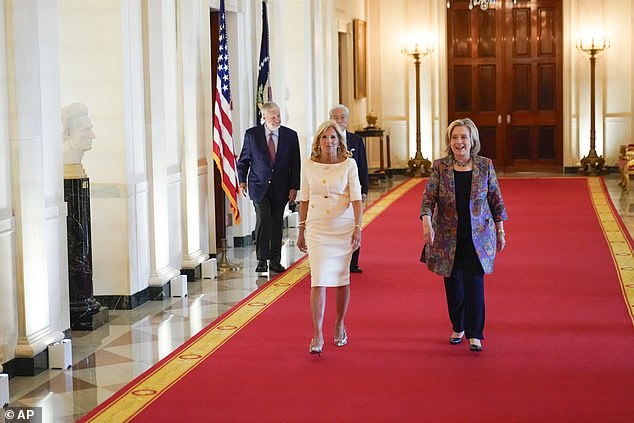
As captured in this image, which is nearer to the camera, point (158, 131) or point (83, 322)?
point (83, 322)

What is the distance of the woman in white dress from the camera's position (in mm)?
7367

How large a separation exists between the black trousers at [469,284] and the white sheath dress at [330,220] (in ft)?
2.34

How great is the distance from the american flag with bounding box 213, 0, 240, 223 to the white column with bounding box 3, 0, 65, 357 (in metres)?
3.49

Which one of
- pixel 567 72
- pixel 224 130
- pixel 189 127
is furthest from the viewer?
pixel 567 72

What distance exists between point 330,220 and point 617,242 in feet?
19.7

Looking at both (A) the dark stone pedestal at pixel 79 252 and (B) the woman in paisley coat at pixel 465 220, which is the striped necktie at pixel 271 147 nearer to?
(A) the dark stone pedestal at pixel 79 252

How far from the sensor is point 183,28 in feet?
34.5

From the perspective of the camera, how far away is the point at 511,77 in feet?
74.2

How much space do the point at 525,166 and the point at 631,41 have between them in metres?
3.21

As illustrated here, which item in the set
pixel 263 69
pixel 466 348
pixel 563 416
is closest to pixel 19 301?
pixel 466 348

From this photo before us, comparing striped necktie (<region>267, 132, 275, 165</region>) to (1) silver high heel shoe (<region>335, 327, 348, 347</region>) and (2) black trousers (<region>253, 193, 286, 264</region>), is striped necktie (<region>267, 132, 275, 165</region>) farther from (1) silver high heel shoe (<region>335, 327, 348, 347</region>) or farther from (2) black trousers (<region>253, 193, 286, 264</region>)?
(1) silver high heel shoe (<region>335, 327, 348, 347</region>)

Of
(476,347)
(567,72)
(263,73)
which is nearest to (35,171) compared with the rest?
(476,347)

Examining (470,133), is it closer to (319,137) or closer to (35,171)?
(319,137)

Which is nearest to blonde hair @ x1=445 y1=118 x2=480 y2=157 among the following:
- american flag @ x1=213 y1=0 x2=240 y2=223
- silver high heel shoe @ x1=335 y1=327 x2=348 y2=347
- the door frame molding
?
silver high heel shoe @ x1=335 y1=327 x2=348 y2=347
